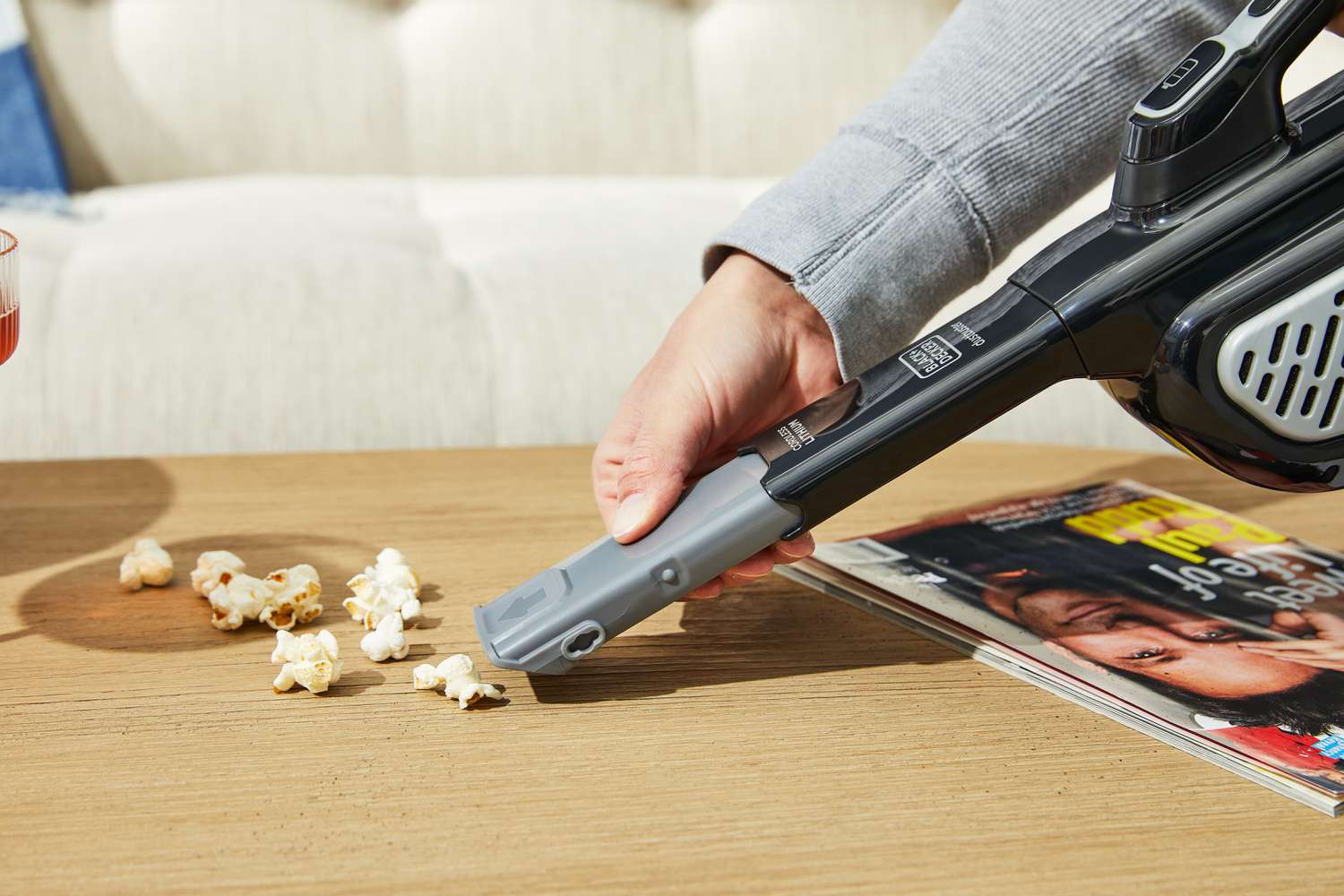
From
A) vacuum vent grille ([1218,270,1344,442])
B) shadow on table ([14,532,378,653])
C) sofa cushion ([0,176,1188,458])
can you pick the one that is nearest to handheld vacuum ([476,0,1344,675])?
vacuum vent grille ([1218,270,1344,442])

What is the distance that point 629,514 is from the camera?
50 cm

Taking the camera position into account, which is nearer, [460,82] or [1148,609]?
[1148,609]

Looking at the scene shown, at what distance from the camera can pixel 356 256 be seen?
1146mm

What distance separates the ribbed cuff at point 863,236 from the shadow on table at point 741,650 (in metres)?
0.16

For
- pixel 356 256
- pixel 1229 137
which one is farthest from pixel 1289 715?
pixel 356 256

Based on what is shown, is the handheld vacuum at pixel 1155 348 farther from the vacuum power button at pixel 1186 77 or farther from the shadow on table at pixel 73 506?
the shadow on table at pixel 73 506

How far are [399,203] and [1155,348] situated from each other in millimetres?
1141

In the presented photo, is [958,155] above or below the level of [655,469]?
above

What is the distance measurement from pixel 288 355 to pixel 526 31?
838 millimetres

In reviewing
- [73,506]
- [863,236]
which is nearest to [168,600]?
[73,506]

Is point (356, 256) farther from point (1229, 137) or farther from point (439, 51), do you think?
point (1229, 137)

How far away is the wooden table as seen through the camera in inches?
14.7

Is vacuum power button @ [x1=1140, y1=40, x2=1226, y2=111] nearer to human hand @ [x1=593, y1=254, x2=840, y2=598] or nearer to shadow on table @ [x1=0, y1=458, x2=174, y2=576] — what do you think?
human hand @ [x1=593, y1=254, x2=840, y2=598]

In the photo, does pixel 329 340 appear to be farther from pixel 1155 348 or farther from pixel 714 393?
pixel 1155 348
